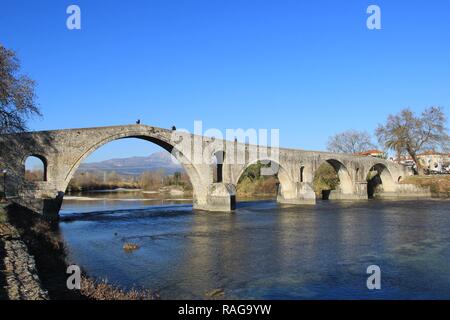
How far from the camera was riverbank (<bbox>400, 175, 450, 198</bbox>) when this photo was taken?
6431 cm

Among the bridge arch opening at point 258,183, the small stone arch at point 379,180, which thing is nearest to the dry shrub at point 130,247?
the bridge arch opening at point 258,183

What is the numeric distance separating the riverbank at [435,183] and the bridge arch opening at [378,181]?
7.79 ft

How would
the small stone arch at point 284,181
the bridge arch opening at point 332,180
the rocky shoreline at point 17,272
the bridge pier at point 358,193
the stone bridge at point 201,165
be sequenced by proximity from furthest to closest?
the bridge arch opening at point 332,180
the bridge pier at point 358,193
the small stone arch at point 284,181
the stone bridge at point 201,165
the rocky shoreline at point 17,272

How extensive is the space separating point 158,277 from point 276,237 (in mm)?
10948

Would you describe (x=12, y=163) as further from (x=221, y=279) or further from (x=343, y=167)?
(x=343, y=167)

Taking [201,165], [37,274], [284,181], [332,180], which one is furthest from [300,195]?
[37,274]

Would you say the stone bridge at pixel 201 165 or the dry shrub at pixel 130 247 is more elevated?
the stone bridge at pixel 201 165

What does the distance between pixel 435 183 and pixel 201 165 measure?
4210 cm

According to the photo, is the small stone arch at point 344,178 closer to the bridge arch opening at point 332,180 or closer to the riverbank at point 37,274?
the bridge arch opening at point 332,180

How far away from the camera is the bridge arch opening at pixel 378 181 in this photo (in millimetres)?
68875

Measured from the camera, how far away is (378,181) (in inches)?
2790

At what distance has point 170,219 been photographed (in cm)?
3466
